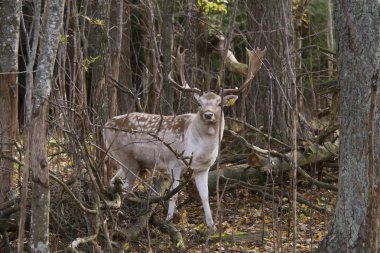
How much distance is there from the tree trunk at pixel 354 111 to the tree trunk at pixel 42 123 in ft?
8.13

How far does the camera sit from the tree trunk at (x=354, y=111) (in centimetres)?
629

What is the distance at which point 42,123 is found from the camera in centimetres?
594

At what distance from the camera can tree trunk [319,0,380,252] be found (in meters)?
6.29

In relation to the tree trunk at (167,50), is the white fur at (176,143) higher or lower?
lower

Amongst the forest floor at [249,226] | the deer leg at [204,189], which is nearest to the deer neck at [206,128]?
the deer leg at [204,189]

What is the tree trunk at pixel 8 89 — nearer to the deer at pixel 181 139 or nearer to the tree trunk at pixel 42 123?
the deer at pixel 181 139

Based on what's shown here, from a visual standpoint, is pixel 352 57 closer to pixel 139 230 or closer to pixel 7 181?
pixel 139 230

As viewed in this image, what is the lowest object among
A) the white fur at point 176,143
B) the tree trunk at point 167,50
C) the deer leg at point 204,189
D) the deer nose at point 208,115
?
the deer leg at point 204,189

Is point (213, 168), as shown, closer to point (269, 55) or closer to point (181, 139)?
point (181, 139)

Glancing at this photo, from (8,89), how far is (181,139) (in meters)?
2.90

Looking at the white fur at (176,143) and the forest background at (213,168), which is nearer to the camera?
the forest background at (213,168)

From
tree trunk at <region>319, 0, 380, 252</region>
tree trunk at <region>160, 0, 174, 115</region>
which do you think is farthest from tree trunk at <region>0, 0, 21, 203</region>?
tree trunk at <region>160, 0, 174, 115</region>

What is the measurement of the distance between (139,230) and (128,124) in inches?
114

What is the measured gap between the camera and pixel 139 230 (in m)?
8.08
